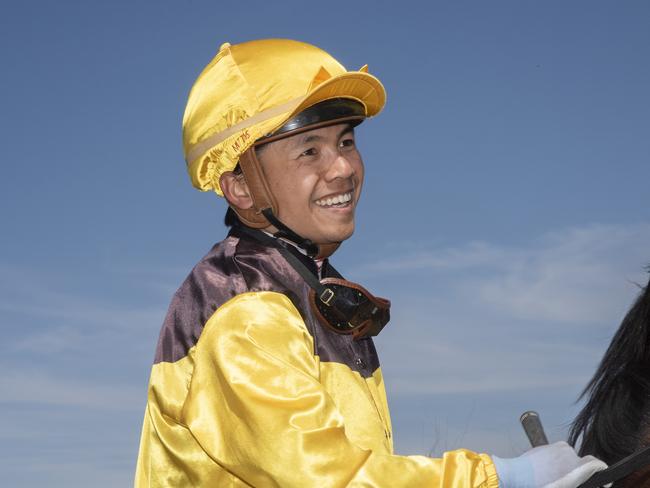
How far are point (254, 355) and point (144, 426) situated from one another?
2.46ft

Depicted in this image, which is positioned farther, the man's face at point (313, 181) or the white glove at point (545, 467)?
the man's face at point (313, 181)

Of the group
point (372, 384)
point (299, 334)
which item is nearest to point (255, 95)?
point (299, 334)

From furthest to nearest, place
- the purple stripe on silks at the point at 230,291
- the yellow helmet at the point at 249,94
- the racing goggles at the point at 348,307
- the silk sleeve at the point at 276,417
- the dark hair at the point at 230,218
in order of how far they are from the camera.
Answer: the dark hair at the point at 230,218
the yellow helmet at the point at 249,94
the racing goggles at the point at 348,307
the purple stripe on silks at the point at 230,291
the silk sleeve at the point at 276,417

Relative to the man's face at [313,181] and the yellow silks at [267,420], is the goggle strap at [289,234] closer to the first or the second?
the man's face at [313,181]

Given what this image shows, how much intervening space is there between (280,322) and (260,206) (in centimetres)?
62

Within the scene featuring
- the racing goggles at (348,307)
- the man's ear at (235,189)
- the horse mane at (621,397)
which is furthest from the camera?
the man's ear at (235,189)

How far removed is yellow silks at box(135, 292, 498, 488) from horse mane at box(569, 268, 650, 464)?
46 cm

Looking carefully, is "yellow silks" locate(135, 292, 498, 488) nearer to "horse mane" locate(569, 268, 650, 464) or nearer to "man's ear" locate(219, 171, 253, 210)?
"horse mane" locate(569, 268, 650, 464)

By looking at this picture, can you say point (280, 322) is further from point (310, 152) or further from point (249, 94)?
point (249, 94)

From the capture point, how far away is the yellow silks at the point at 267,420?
2.79 metres

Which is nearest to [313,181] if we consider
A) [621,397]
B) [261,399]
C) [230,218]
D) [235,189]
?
[235,189]

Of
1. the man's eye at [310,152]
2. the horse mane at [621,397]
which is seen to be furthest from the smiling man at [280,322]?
the horse mane at [621,397]

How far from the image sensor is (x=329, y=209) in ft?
11.7

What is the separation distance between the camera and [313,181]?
11.6 ft
